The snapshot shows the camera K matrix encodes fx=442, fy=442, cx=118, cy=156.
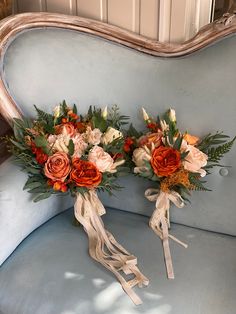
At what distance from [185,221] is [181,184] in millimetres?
172

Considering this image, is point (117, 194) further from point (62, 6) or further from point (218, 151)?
point (62, 6)

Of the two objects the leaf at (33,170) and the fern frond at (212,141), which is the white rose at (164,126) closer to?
the fern frond at (212,141)

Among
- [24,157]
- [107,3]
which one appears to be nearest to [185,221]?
[24,157]

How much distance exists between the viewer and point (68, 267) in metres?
1.11

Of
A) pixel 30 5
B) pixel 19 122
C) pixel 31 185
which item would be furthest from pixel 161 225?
pixel 30 5

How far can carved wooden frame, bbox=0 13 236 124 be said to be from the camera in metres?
1.24

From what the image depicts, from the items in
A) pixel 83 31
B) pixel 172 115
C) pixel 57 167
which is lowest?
pixel 57 167

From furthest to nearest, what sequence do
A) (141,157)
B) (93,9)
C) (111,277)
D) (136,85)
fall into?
(93,9)
(136,85)
(141,157)
(111,277)

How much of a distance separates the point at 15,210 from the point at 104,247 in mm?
257

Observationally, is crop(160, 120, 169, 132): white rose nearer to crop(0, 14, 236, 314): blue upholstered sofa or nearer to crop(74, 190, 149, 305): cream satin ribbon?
crop(0, 14, 236, 314): blue upholstered sofa

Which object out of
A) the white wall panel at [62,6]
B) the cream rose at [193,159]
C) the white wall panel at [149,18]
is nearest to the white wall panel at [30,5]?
the white wall panel at [62,6]

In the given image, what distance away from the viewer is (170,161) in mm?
1137

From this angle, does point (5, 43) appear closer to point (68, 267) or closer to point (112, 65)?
point (112, 65)

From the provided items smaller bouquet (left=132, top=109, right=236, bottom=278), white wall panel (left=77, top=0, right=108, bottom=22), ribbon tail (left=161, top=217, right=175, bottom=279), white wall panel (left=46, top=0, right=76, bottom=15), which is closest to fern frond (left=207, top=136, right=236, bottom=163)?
smaller bouquet (left=132, top=109, right=236, bottom=278)
